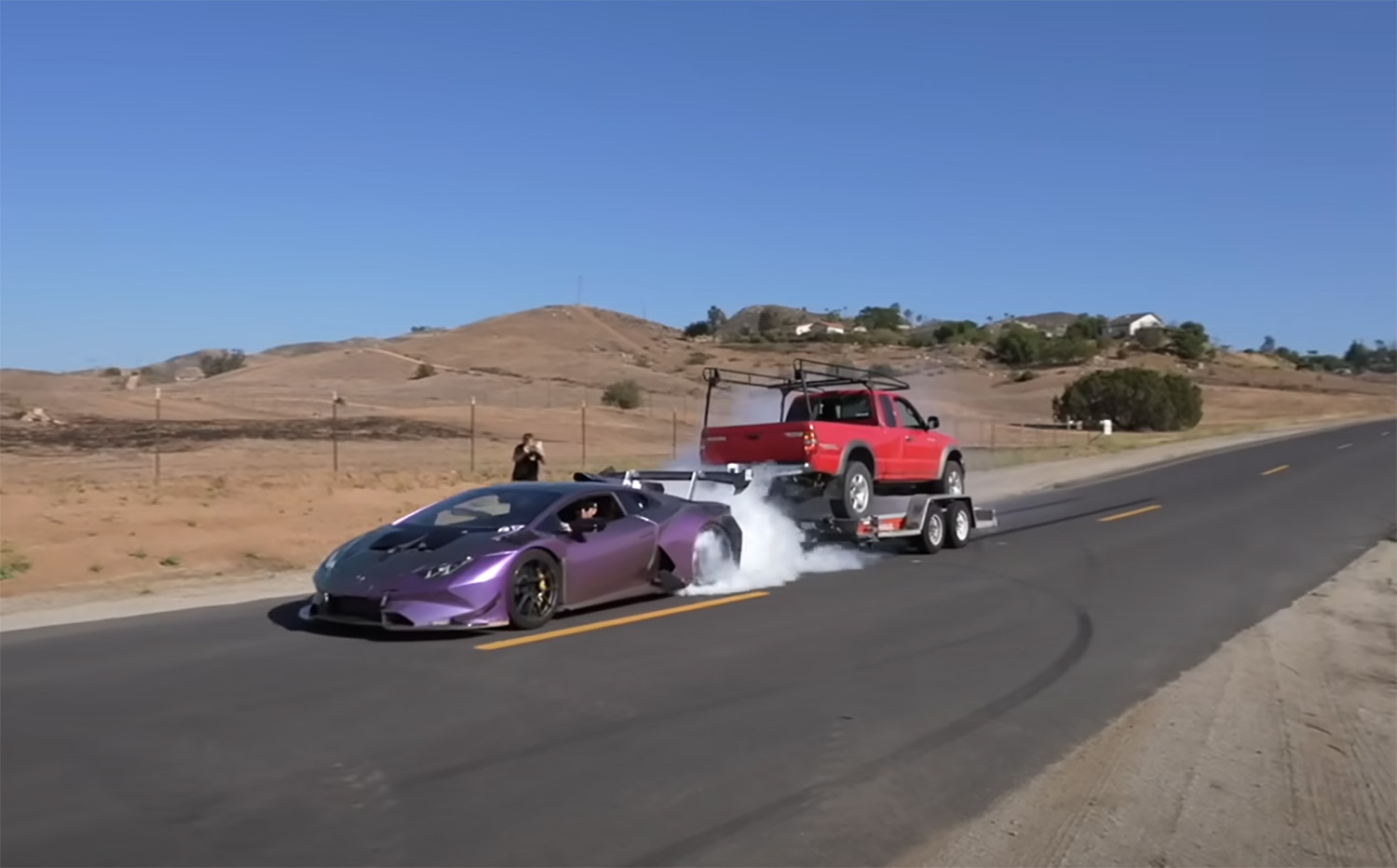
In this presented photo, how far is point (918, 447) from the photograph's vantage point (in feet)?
61.6

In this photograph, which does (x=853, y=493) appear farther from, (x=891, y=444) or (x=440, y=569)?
(x=440, y=569)

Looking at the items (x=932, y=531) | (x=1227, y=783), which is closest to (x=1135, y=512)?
(x=932, y=531)

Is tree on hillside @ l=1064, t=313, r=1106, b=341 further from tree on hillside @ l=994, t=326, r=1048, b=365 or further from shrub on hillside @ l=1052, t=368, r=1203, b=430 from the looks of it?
shrub on hillside @ l=1052, t=368, r=1203, b=430

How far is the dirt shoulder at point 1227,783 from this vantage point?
20.8 ft

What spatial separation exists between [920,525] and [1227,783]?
10.4m

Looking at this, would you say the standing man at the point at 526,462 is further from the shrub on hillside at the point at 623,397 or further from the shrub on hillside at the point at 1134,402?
the shrub on hillside at the point at 1134,402

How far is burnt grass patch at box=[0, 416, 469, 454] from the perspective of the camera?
116ft

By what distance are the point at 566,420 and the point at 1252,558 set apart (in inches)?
1540

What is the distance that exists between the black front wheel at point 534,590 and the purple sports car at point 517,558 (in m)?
0.01

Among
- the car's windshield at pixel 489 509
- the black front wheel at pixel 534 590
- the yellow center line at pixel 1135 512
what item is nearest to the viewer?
the black front wheel at pixel 534 590

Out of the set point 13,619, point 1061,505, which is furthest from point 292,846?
point 1061,505

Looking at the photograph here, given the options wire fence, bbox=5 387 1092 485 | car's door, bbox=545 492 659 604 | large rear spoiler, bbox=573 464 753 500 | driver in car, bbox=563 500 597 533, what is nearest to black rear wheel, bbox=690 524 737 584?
car's door, bbox=545 492 659 604

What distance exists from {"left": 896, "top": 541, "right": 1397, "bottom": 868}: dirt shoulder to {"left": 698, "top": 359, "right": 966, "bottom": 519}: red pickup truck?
609 cm

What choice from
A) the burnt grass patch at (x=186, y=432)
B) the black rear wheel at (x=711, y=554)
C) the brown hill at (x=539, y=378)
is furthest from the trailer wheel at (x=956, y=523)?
the brown hill at (x=539, y=378)
